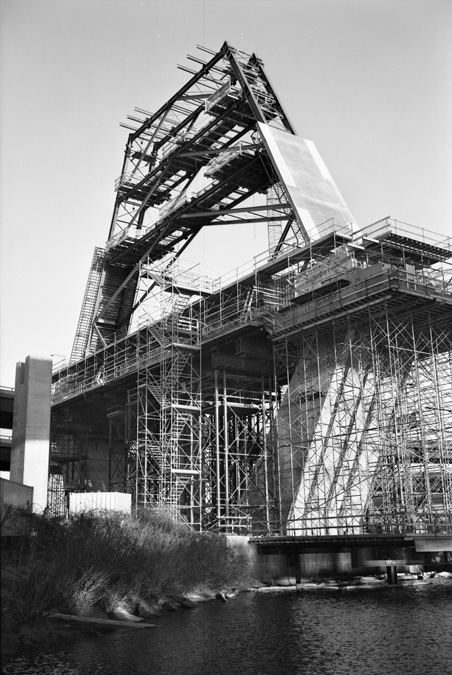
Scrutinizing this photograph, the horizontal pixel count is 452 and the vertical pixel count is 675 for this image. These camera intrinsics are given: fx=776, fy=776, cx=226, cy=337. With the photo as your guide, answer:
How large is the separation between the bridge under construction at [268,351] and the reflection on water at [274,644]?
22.1ft

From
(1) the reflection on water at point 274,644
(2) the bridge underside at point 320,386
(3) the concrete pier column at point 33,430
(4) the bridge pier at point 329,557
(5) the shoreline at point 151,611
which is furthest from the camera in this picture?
(3) the concrete pier column at point 33,430

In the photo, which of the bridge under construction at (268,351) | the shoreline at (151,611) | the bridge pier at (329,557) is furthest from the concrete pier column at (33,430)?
the shoreline at (151,611)

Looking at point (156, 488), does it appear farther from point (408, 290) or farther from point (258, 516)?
point (408, 290)

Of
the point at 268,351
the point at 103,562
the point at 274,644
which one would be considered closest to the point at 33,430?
the point at 268,351

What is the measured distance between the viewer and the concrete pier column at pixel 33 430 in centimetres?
4134

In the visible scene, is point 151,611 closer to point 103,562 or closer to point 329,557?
point 103,562

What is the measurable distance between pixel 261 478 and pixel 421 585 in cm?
1253

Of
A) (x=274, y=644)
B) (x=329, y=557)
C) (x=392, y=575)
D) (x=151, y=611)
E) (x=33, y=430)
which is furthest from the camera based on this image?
(x=33, y=430)

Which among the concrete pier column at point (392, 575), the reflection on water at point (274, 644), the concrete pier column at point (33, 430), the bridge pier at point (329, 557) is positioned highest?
the concrete pier column at point (33, 430)

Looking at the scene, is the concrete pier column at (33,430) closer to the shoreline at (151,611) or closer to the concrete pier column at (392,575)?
the shoreline at (151,611)

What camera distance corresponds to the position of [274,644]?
1881 cm

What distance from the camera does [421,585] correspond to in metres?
34.0

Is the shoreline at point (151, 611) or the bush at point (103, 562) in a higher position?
the bush at point (103, 562)

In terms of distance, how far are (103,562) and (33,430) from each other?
19554 mm
